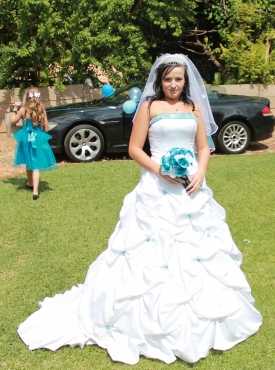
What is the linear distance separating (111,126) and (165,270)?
23.8 ft

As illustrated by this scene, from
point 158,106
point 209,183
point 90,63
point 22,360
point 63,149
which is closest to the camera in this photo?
point 22,360

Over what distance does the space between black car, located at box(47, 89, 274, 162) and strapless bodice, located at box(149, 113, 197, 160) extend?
6.77 meters

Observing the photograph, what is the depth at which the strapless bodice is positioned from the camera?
413 centimetres

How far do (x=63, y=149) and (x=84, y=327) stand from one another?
23.2 feet

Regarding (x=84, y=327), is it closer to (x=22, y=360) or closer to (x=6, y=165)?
(x=22, y=360)

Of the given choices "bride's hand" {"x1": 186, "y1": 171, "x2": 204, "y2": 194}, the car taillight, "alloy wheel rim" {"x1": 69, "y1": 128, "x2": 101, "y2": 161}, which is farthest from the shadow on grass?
the car taillight

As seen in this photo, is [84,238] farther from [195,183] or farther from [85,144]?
[85,144]

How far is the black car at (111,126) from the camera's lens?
35.6ft

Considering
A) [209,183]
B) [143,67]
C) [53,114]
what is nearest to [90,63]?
[143,67]

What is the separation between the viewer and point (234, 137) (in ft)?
38.8

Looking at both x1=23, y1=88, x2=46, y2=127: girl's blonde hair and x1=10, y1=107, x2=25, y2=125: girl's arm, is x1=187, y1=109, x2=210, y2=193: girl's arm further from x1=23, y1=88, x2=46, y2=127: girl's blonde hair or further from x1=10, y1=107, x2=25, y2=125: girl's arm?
x1=10, y1=107, x2=25, y2=125: girl's arm

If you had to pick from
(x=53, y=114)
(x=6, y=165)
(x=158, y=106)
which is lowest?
(x=6, y=165)

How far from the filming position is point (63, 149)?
10.9 meters

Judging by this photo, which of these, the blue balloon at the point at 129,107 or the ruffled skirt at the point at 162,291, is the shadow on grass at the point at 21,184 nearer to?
the blue balloon at the point at 129,107
